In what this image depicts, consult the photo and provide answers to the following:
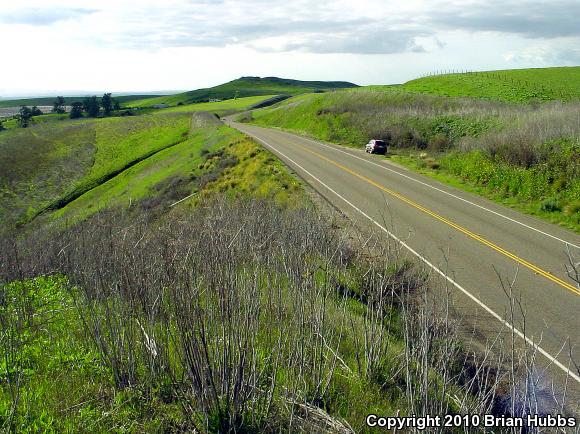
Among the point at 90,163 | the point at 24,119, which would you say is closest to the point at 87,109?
the point at 24,119

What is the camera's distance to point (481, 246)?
1681 centimetres

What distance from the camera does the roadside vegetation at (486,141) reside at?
2227 cm

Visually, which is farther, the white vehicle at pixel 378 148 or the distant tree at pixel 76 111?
the distant tree at pixel 76 111

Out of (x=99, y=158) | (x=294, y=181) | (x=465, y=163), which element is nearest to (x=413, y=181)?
(x=465, y=163)

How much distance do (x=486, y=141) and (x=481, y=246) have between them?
15.0 metres

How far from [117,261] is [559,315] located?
34.0 ft

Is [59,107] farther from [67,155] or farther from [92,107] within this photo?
[67,155]

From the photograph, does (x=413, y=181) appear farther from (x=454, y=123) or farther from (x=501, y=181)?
(x=454, y=123)

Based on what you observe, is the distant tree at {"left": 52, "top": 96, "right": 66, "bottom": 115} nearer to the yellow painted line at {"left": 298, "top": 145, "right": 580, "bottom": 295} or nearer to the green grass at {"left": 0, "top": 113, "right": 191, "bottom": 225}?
the green grass at {"left": 0, "top": 113, "right": 191, "bottom": 225}

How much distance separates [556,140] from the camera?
80.7ft

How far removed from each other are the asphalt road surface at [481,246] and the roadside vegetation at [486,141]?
5.97 ft

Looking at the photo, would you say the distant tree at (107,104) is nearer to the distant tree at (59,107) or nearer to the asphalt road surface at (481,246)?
the distant tree at (59,107)

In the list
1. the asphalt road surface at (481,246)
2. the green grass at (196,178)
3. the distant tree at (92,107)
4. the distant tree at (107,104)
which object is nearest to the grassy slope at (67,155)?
the green grass at (196,178)

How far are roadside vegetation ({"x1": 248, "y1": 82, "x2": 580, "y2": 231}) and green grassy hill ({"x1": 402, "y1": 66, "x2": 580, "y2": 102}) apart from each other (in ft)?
44.5
